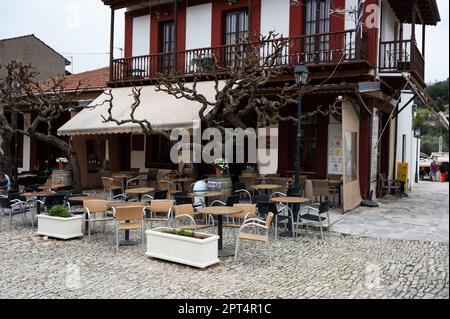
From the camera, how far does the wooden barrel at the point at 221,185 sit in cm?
1084

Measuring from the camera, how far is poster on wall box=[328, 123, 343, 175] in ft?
43.5

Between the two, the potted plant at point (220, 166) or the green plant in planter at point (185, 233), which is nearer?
the green plant in planter at point (185, 233)

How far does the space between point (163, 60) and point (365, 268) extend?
11.8 meters

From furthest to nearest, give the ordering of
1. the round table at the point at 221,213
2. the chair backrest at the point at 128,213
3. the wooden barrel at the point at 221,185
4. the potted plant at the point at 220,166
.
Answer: the potted plant at the point at 220,166 < the wooden barrel at the point at 221,185 < the chair backrest at the point at 128,213 < the round table at the point at 221,213

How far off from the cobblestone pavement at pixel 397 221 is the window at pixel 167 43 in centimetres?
850

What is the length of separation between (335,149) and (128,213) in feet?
25.9

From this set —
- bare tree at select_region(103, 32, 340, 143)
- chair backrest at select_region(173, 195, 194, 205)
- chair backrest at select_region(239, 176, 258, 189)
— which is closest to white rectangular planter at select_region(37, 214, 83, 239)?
chair backrest at select_region(173, 195, 194, 205)

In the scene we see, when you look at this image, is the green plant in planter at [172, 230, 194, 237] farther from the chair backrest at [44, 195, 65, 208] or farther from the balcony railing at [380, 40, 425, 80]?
the balcony railing at [380, 40, 425, 80]

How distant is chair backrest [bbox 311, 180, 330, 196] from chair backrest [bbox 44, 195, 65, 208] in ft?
20.1

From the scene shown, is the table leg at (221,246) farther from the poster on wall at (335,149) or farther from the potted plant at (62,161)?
the potted plant at (62,161)

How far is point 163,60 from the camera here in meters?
15.9

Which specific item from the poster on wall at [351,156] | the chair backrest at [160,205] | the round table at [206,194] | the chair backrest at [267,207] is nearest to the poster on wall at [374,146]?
the poster on wall at [351,156]
